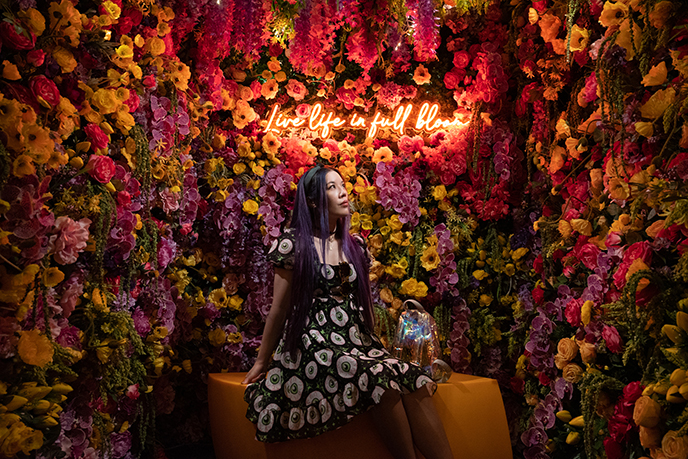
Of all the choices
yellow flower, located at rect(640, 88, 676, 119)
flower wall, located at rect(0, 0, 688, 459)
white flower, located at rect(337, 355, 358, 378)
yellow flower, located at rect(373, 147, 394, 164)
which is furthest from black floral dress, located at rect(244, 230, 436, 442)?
yellow flower, located at rect(640, 88, 676, 119)

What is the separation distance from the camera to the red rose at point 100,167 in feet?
6.75

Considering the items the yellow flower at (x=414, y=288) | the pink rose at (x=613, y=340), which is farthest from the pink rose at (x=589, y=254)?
the yellow flower at (x=414, y=288)

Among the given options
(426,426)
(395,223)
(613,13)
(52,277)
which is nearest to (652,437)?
(426,426)

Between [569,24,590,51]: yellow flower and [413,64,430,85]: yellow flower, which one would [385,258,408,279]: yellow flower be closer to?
[413,64,430,85]: yellow flower

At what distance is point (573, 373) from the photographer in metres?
2.46

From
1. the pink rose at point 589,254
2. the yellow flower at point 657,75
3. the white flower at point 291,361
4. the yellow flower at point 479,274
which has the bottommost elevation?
the white flower at point 291,361

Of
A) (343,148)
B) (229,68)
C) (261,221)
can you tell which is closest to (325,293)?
(261,221)

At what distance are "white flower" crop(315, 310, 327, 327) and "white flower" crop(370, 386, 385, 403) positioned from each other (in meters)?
0.40

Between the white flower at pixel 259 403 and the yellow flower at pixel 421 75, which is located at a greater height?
the yellow flower at pixel 421 75

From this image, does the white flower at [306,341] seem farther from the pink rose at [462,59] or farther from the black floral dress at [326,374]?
the pink rose at [462,59]

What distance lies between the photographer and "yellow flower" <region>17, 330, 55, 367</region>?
1.73m

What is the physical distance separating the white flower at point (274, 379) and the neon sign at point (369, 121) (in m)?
1.59

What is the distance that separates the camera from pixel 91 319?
2096 mm

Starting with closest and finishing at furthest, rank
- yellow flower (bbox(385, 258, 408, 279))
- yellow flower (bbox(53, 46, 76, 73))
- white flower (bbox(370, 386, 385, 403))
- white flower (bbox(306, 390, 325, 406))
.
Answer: yellow flower (bbox(53, 46, 76, 73)), white flower (bbox(370, 386, 385, 403)), white flower (bbox(306, 390, 325, 406)), yellow flower (bbox(385, 258, 408, 279))
